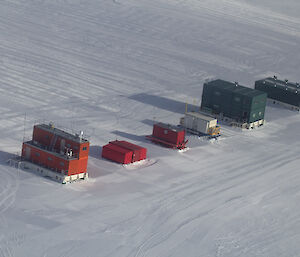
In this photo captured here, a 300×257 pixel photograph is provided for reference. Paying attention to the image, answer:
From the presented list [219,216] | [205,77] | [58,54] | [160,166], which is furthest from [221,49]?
[219,216]

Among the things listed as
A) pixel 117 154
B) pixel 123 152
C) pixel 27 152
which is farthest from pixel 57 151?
pixel 123 152

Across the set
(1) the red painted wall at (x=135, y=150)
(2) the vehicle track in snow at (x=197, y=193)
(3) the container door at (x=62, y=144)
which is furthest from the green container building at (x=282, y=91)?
(3) the container door at (x=62, y=144)

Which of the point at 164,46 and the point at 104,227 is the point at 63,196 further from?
the point at 164,46

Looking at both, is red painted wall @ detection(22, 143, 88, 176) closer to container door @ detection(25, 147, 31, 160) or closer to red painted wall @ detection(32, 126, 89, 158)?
container door @ detection(25, 147, 31, 160)

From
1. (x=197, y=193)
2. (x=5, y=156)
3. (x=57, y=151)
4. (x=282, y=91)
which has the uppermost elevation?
(x=282, y=91)

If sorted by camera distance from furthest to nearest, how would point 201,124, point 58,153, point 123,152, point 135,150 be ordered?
point 201,124
point 135,150
point 123,152
point 58,153

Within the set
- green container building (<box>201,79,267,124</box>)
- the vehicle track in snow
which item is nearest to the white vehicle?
green container building (<box>201,79,267,124</box>)

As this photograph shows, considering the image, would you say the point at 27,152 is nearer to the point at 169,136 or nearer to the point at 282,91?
the point at 169,136
